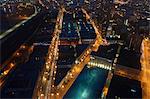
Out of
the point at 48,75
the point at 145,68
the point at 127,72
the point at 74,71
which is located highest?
the point at 48,75

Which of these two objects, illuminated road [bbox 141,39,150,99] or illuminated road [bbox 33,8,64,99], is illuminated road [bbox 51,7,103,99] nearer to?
illuminated road [bbox 33,8,64,99]

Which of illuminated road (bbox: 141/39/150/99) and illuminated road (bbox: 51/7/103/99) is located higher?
illuminated road (bbox: 51/7/103/99)

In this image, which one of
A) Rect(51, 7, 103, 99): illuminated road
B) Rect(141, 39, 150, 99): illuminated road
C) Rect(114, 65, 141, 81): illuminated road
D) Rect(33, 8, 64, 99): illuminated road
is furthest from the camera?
Rect(114, 65, 141, 81): illuminated road

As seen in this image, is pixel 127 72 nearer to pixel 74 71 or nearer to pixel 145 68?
pixel 145 68

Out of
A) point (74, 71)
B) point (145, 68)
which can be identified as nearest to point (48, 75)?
point (74, 71)

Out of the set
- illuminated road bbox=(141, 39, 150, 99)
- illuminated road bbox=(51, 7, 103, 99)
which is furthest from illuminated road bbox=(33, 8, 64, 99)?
illuminated road bbox=(141, 39, 150, 99)

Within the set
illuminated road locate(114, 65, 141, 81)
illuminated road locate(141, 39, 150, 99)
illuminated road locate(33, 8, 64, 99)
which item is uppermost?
illuminated road locate(33, 8, 64, 99)

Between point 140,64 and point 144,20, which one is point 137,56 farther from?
point 144,20

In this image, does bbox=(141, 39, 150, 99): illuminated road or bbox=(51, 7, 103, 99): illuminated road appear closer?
bbox=(51, 7, 103, 99): illuminated road

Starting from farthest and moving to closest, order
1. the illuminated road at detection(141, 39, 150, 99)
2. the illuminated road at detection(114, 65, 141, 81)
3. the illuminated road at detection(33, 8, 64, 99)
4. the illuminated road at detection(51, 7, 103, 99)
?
the illuminated road at detection(114, 65, 141, 81)
the illuminated road at detection(141, 39, 150, 99)
the illuminated road at detection(51, 7, 103, 99)
the illuminated road at detection(33, 8, 64, 99)

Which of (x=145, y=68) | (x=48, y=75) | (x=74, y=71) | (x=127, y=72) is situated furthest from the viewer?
(x=145, y=68)
